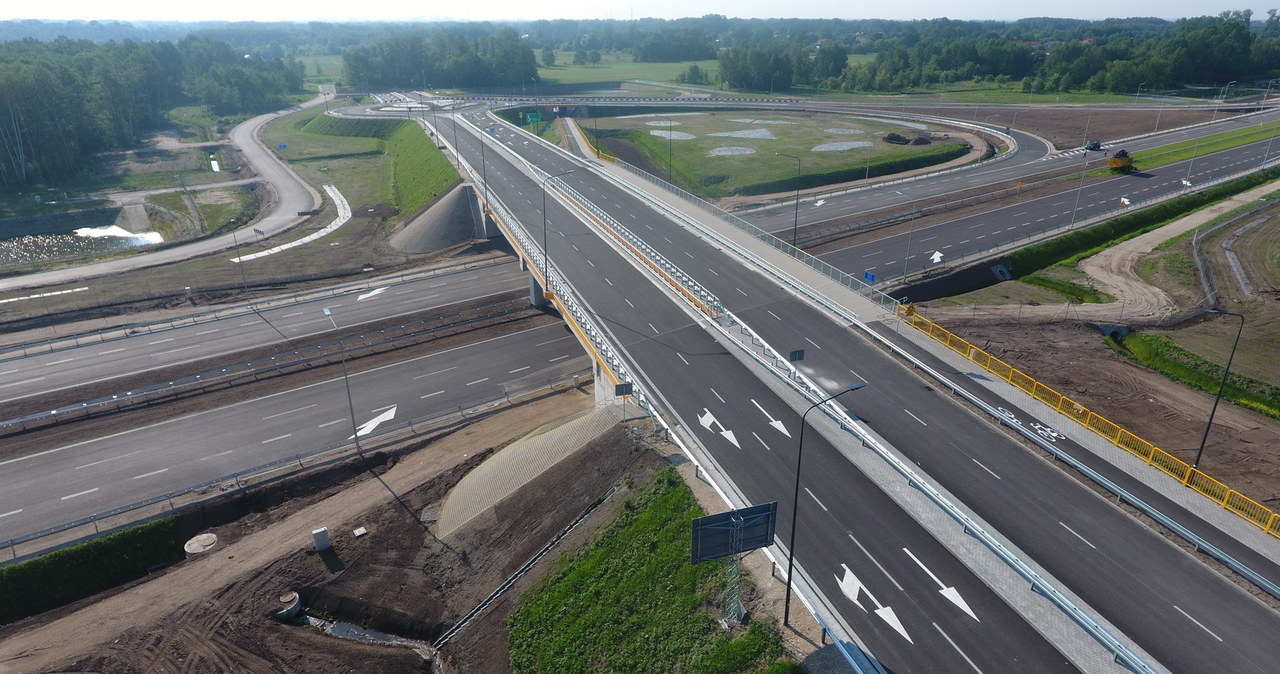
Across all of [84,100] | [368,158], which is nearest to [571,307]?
[368,158]

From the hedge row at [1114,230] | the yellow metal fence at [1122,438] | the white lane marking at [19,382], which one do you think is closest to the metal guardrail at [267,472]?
the white lane marking at [19,382]

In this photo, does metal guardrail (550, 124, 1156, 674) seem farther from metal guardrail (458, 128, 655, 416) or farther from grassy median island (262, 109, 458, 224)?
grassy median island (262, 109, 458, 224)

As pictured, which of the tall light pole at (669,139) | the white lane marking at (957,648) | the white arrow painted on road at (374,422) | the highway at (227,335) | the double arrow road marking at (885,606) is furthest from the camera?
the tall light pole at (669,139)

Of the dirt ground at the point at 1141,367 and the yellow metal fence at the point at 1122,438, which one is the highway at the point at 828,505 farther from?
the dirt ground at the point at 1141,367

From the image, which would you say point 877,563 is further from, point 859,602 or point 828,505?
point 828,505

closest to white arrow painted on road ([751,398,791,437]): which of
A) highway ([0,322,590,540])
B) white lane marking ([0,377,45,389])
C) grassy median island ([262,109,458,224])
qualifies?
highway ([0,322,590,540])
